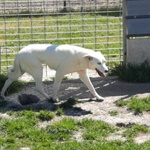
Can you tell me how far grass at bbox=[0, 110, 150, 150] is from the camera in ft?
23.3

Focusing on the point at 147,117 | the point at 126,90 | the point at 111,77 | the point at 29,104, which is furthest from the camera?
the point at 111,77

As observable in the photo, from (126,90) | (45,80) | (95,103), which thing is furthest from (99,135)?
(45,80)

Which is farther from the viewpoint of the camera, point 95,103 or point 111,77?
point 111,77

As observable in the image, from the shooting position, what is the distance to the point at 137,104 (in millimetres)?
8695

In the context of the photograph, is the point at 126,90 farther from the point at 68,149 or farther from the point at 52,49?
the point at 68,149

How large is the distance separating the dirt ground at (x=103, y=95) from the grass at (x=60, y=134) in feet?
0.82

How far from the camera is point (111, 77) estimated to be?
34.2 ft

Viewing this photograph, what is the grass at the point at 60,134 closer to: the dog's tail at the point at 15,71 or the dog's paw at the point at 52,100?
the dog's paw at the point at 52,100

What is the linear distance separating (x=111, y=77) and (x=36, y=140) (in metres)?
3.32

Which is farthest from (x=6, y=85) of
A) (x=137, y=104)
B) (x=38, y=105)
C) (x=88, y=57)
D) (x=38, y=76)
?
(x=137, y=104)

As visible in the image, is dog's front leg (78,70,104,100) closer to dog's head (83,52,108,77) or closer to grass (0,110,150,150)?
dog's head (83,52,108,77)

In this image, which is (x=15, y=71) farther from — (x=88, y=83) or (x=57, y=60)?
(x=88, y=83)

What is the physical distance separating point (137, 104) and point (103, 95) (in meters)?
0.89

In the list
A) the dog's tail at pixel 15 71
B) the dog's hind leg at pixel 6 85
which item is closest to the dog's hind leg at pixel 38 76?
the dog's tail at pixel 15 71
